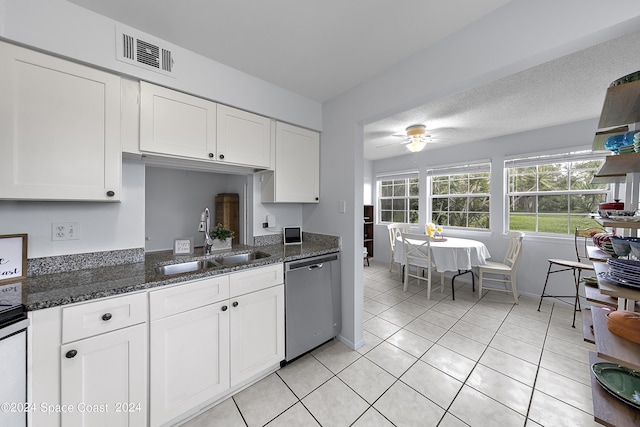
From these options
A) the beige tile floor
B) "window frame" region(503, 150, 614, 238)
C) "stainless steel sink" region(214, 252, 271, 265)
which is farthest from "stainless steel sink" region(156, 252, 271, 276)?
"window frame" region(503, 150, 614, 238)

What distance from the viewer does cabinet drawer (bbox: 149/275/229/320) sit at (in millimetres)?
1307

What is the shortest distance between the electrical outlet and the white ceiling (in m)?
1.30

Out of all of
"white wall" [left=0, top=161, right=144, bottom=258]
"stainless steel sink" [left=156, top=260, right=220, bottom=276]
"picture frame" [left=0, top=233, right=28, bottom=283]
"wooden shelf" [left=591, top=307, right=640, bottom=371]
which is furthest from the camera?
"stainless steel sink" [left=156, top=260, right=220, bottom=276]

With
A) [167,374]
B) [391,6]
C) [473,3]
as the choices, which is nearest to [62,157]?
[167,374]

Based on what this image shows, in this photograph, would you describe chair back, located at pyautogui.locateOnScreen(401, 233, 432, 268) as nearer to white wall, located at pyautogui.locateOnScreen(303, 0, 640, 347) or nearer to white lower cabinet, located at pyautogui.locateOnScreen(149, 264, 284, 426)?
white wall, located at pyautogui.locateOnScreen(303, 0, 640, 347)

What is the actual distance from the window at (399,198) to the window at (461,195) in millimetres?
387

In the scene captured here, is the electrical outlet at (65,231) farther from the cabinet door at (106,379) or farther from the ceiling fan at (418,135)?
the ceiling fan at (418,135)

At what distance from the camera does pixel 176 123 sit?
5.44ft

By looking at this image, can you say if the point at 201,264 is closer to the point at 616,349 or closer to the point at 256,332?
the point at 256,332

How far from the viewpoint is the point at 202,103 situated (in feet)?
5.81

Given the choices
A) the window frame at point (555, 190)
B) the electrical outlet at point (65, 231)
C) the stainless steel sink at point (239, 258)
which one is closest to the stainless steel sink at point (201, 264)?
the stainless steel sink at point (239, 258)

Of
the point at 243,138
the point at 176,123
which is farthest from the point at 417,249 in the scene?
the point at 176,123

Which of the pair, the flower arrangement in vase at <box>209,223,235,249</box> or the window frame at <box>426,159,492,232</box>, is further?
the window frame at <box>426,159,492,232</box>

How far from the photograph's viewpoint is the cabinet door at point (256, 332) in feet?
5.29
